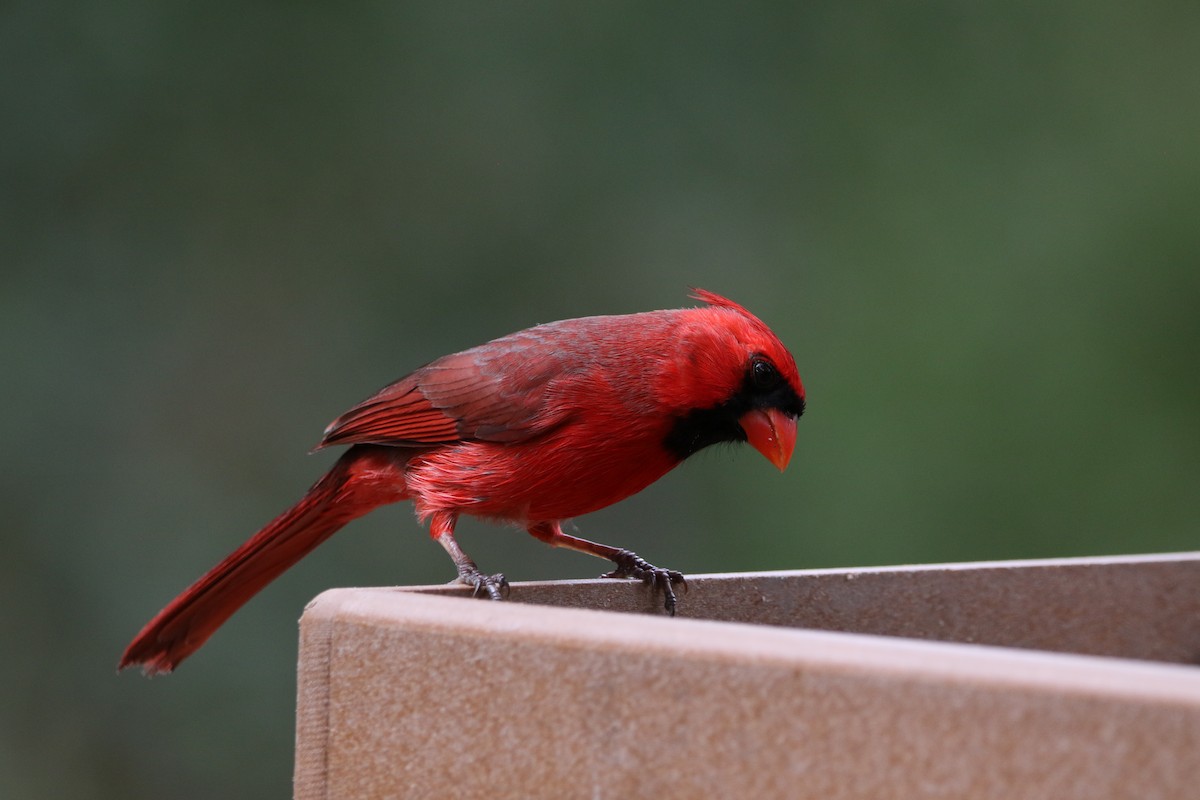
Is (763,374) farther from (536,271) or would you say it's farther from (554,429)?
(536,271)

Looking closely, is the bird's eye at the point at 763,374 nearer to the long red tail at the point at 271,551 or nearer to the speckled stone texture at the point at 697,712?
the long red tail at the point at 271,551

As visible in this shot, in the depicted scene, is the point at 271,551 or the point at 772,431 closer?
the point at 772,431

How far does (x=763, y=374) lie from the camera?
211cm

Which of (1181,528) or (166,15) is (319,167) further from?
(1181,528)

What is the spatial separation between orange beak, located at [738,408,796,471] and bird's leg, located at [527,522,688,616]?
0.27 metres

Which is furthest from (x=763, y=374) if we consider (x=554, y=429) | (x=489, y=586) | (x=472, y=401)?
(x=489, y=586)

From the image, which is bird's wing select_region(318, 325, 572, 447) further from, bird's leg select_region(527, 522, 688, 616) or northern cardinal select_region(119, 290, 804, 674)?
bird's leg select_region(527, 522, 688, 616)

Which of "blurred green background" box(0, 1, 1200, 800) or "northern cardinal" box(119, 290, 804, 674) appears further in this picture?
"blurred green background" box(0, 1, 1200, 800)

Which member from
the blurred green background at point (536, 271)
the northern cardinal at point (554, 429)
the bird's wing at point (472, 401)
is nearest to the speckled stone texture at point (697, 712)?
the northern cardinal at point (554, 429)

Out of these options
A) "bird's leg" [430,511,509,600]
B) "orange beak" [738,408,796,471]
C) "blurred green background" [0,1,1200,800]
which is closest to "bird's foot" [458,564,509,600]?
"bird's leg" [430,511,509,600]

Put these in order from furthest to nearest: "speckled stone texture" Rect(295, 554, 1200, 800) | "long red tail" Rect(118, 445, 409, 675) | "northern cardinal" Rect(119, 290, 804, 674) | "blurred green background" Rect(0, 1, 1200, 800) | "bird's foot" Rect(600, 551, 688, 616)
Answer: "blurred green background" Rect(0, 1, 1200, 800) → "long red tail" Rect(118, 445, 409, 675) → "northern cardinal" Rect(119, 290, 804, 674) → "bird's foot" Rect(600, 551, 688, 616) → "speckled stone texture" Rect(295, 554, 1200, 800)

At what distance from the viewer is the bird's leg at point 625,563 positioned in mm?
1839

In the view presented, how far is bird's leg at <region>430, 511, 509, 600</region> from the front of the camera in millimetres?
1661

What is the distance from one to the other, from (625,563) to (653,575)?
0.72 feet
